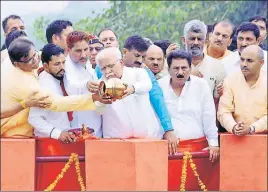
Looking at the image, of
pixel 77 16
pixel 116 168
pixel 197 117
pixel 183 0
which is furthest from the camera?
pixel 77 16

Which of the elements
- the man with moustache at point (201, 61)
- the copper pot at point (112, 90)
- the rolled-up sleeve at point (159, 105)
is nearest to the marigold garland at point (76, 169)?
the copper pot at point (112, 90)

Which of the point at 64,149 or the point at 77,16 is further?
the point at 77,16

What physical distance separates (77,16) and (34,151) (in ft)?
88.4

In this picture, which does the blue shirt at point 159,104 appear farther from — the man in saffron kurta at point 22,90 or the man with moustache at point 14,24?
the man with moustache at point 14,24

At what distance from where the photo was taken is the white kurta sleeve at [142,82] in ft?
27.3

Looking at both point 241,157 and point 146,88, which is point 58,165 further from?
point 241,157

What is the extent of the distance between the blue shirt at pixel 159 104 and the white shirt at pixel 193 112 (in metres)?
0.14

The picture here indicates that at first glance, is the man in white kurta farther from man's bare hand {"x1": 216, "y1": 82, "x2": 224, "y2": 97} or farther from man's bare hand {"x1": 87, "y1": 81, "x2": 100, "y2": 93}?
man's bare hand {"x1": 216, "y1": 82, "x2": 224, "y2": 97}

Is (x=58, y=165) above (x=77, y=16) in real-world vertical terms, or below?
below

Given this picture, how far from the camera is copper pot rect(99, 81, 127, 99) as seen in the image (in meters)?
7.84

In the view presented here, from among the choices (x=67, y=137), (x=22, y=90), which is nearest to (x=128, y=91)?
(x=67, y=137)

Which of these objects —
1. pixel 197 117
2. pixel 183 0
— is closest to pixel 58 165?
pixel 197 117

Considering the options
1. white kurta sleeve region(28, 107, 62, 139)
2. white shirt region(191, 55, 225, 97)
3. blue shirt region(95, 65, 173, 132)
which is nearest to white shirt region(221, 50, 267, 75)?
white shirt region(191, 55, 225, 97)

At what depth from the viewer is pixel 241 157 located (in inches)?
330
